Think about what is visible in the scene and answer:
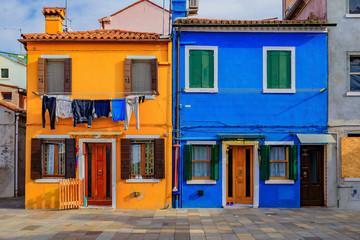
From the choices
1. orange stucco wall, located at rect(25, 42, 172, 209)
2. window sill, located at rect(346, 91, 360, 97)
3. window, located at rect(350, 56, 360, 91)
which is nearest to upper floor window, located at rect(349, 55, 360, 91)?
window, located at rect(350, 56, 360, 91)

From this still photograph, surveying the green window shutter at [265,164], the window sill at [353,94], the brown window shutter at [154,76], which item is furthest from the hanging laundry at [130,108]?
the window sill at [353,94]

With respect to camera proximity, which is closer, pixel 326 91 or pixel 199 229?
pixel 199 229

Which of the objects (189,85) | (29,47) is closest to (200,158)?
(189,85)

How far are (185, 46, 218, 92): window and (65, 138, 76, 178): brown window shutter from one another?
16.3 feet

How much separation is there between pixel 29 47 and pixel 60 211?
20.9 ft

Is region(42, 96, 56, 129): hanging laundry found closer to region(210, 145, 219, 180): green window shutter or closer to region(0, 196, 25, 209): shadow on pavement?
region(0, 196, 25, 209): shadow on pavement

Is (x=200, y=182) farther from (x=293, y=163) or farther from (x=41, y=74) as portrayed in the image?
(x=41, y=74)

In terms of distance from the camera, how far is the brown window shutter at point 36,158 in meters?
12.4

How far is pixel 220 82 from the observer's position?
42.0ft

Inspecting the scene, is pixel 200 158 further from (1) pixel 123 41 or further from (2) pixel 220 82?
(1) pixel 123 41

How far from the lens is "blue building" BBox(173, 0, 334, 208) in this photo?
12.6 metres

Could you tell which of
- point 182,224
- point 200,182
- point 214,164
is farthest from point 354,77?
point 182,224

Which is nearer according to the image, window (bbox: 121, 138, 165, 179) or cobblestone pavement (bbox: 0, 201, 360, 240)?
cobblestone pavement (bbox: 0, 201, 360, 240)

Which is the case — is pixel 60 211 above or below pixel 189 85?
below
